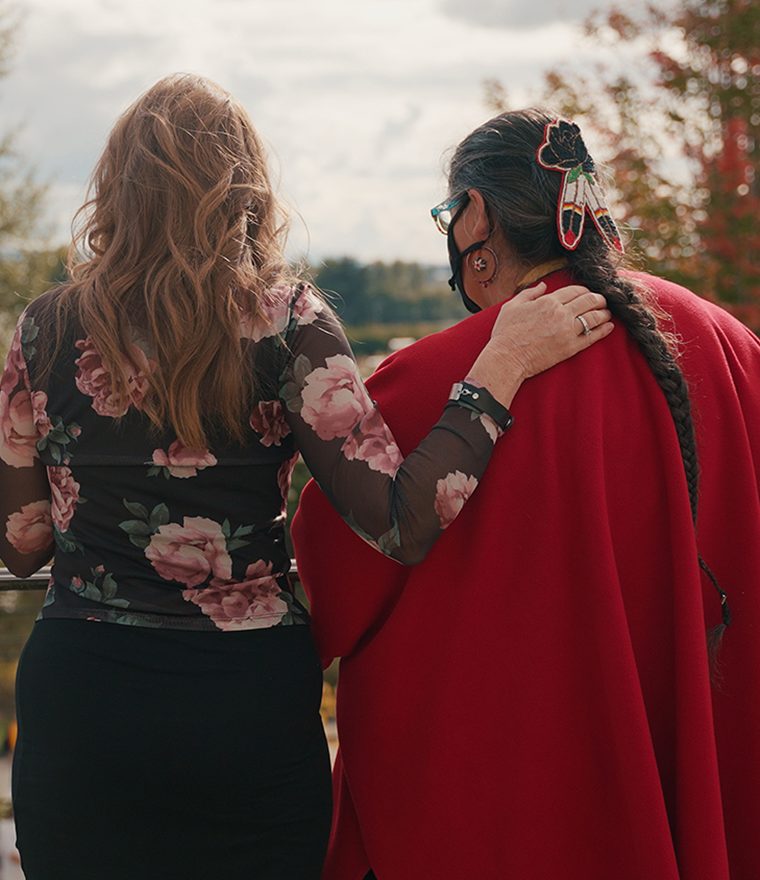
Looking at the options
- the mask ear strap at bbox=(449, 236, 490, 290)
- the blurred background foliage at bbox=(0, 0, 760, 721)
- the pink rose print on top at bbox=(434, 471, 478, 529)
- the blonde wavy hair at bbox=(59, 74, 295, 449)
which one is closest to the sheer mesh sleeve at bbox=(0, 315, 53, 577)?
the blonde wavy hair at bbox=(59, 74, 295, 449)

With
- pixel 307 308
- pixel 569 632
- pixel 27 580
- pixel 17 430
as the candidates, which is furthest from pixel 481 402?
pixel 27 580

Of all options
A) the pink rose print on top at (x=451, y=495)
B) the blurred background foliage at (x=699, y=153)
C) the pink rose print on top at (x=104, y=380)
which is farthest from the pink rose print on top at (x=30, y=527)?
the blurred background foliage at (x=699, y=153)

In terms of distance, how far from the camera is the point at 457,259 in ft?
6.73

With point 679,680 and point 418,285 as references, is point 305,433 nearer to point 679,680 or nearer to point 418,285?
point 679,680

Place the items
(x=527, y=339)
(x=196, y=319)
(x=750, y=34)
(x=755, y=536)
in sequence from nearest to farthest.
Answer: (x=196, y=319) < (x=527, y=339) < (x=755, y=536) < (x=750, y=34)

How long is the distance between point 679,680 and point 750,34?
29.5ft

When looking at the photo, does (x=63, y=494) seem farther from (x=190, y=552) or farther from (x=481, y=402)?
(x=481, y=402)

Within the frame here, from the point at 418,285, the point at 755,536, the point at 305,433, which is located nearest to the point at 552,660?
the point at 755,536

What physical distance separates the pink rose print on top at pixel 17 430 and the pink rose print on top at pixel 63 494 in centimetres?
5

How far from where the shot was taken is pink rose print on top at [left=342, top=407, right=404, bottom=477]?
5.77 feet

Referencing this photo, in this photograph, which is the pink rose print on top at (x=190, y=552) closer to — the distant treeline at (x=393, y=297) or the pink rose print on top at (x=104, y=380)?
the pink rose print on top at (x=104, y=380)

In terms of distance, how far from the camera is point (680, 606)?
74.8 inches

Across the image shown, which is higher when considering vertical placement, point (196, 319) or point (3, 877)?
point (196, 319)

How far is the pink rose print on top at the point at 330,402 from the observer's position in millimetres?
1761
